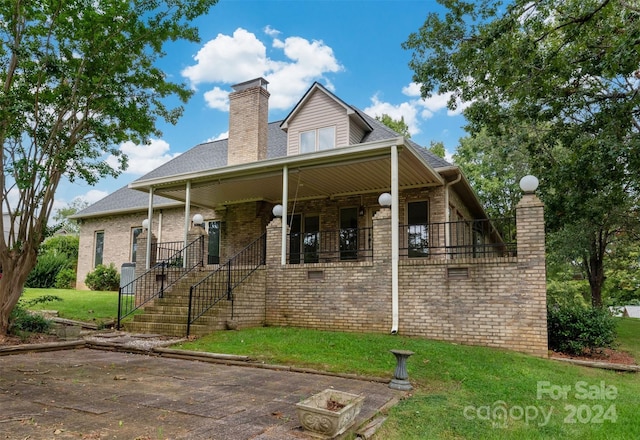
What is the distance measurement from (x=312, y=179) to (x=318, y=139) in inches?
81.3

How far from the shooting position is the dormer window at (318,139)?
42.5 ft

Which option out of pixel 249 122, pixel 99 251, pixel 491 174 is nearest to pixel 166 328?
pixel 249 122

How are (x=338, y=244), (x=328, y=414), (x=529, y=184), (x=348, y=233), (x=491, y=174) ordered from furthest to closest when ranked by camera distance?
(x=491, y=174) → (x=348, y=233) → (x=338, y=244) → (x=529, y=184) → (x=328, y=414)

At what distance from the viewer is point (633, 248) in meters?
21.6

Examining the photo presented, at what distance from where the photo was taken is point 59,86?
26.7ft

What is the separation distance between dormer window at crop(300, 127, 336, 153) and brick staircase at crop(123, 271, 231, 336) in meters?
5.75

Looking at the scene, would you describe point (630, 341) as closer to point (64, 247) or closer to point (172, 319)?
point (172, 319)

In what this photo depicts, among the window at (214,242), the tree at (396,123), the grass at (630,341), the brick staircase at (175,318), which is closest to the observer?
the brick staircase at (175,318)

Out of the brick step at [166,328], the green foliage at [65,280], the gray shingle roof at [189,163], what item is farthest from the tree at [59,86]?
the green foliage at [65,280]

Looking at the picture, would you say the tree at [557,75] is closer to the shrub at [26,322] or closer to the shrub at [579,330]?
the shrub at [579,330]

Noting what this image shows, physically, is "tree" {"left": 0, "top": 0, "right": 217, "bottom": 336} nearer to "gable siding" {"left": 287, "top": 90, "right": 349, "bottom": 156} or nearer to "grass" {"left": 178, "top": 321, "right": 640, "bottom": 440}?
"grass" {"left": 178, "top": 321, "right": 640, "bottom": 440}

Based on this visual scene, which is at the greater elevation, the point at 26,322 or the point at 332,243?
the point at 332,243

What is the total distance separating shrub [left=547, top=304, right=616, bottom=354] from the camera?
8.09m

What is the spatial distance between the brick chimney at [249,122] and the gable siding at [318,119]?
4.40 ft
